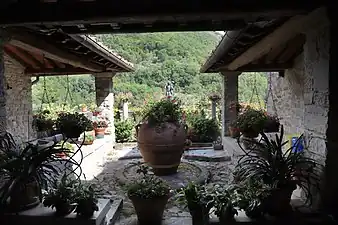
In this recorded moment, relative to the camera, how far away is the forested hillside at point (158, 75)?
14.9 meters

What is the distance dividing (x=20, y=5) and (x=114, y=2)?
75cm

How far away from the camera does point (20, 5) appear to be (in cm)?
251

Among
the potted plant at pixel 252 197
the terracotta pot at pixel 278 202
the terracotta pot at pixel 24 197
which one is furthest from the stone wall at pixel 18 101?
the terracotta pot at pixel 278 202

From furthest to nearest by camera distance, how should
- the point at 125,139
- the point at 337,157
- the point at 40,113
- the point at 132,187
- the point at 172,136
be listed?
the point at 125,139 → the point at 40,113 → the point at 172,136 → the point at 132,187 → the point at 337,157

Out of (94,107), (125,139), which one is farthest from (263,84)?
(94,107)

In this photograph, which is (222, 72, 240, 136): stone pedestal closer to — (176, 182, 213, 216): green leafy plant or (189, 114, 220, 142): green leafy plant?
(189, 114, 220, 142): green leafy plant

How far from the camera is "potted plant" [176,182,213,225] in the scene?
240 cm

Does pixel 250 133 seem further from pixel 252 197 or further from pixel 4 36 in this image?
pixel 4 36

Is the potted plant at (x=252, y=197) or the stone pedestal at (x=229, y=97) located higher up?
the stone pedestal at (x=229, y=97)

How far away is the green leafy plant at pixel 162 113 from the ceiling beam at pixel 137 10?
10.0 ft

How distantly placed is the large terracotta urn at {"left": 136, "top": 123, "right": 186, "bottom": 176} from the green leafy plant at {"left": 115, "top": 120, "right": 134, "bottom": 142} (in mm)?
4092

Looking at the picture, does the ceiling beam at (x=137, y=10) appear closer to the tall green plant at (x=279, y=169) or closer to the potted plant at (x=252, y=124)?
the tall green plant at (x=279, y=169)

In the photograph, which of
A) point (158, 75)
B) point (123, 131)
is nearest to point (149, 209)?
point (123, 131)

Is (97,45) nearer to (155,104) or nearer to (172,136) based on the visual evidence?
(155,104)
